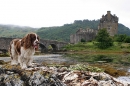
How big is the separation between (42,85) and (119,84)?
16.0 ft

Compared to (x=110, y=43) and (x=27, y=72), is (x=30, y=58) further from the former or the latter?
(x=110, y=43)

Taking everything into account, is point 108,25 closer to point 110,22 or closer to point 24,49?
point 110,22

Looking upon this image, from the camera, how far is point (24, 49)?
11.2m

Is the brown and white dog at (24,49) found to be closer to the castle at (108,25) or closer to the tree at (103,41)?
the tree at (103,41)

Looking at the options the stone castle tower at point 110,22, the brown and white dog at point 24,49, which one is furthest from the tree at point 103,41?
the brown and white dog at point 24,49

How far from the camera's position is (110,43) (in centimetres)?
9194

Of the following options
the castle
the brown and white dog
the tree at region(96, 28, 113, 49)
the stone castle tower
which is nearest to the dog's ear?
the brown and white dog

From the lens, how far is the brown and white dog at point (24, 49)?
11039 millimetres

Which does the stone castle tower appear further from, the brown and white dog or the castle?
the brown and white dog

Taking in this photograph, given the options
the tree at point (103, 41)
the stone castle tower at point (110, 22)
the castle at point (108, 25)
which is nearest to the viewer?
the tree at point (103, 41)

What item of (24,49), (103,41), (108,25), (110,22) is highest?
(110,22)

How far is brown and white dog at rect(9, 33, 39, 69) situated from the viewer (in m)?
11.0

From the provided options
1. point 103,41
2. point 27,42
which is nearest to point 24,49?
point 27,42

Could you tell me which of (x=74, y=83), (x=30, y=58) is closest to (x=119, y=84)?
(x=74, y=83)
